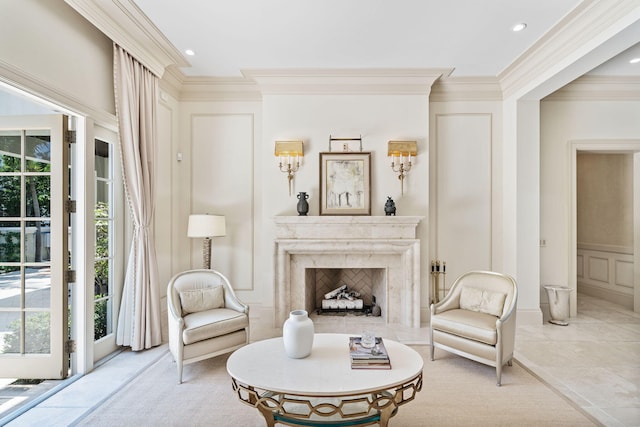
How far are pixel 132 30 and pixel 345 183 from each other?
2.60 m

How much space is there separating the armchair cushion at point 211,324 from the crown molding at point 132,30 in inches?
99.5

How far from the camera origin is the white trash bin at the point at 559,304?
4012 mm

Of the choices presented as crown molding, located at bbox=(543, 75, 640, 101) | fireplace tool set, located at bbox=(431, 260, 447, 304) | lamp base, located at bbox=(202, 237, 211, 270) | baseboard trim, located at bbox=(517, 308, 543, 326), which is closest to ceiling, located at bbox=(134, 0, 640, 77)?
crown molding, located at bbox=(543, 75, 640, 101)

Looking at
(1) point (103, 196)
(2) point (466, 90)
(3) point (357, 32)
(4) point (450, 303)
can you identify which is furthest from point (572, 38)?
(1) point (103, 196)

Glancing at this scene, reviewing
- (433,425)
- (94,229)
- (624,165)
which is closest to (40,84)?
(94,229)

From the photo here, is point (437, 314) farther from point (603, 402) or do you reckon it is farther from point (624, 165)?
point (624, 165)

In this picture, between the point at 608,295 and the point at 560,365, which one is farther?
the point at 608,295

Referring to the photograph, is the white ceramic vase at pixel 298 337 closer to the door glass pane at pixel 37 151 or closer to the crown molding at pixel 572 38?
the door glass pane at pixel 37 151

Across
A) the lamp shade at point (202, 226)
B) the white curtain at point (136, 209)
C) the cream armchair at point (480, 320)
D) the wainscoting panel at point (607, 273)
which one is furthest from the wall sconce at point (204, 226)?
the wainscoting panel at point (607, 273)

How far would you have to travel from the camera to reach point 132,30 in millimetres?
3002

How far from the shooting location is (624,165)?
4898mm

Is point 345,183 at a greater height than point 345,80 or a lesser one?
lesser

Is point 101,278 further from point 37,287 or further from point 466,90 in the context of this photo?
point 466,90

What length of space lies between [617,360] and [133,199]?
472 centimetres
